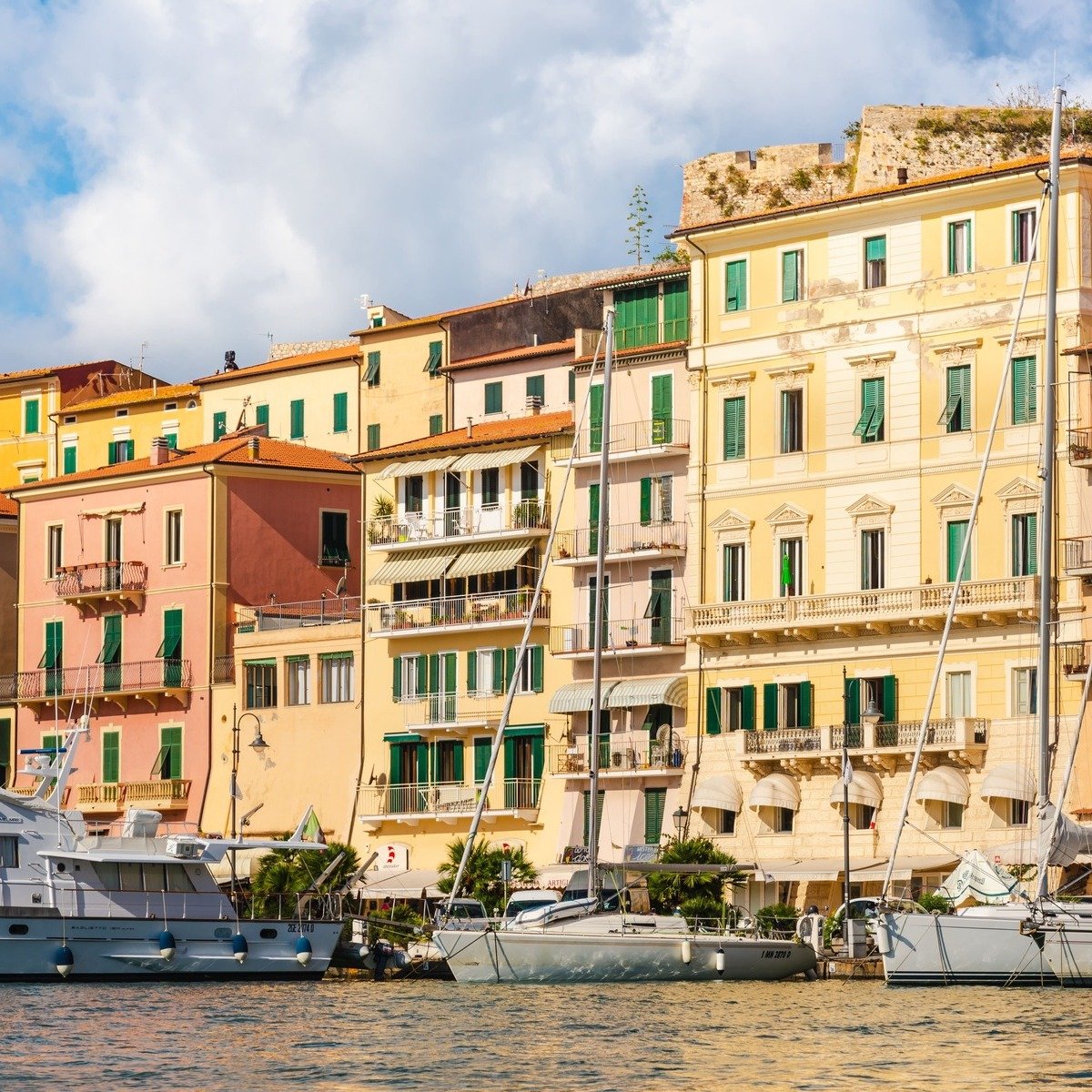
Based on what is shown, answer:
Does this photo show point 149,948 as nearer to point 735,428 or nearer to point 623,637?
point 623,637

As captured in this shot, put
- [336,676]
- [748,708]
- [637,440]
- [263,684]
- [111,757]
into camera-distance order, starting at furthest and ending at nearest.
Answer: [111,757]
[263,684]
[336,676]
[637,440]
[748,708]

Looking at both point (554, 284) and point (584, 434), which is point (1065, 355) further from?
point (554, 284)

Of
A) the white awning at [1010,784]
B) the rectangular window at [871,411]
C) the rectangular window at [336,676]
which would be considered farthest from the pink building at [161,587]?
the white awning at [1010,784]

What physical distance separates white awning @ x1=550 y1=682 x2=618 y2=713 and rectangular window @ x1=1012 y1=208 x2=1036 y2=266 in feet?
49.5

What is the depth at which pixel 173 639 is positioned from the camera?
86.6m

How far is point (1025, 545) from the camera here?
68.5 m

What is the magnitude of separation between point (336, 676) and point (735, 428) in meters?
15.0

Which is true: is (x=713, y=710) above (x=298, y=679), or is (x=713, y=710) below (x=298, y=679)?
below

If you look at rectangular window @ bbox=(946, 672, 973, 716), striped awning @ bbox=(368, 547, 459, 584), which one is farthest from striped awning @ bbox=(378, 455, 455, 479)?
rectangular window @ bbox=(946, 672, 973, 716)

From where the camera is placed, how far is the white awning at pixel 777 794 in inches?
2798

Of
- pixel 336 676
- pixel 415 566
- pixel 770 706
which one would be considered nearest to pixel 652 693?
pixel 770 706

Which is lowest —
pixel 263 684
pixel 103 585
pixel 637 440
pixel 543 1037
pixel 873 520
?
pixel 543 1037

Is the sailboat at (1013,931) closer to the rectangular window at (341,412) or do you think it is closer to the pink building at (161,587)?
the pink building at (161,587)

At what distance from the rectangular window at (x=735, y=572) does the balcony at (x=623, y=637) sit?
5.31ft
